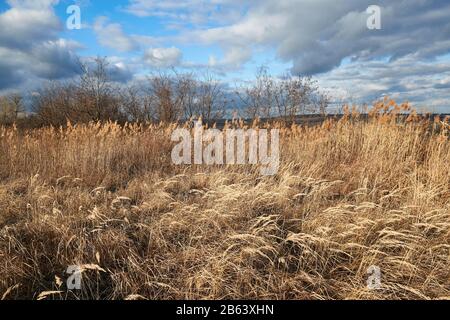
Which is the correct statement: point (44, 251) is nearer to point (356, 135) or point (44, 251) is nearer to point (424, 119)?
point (356, 135)

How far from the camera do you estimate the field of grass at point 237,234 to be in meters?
2.49

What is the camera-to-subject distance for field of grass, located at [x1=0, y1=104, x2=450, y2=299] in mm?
2488

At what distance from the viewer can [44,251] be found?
2.87 metres
